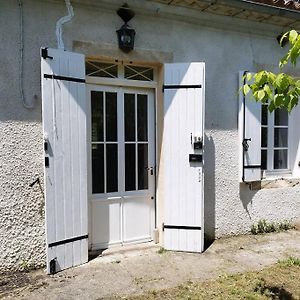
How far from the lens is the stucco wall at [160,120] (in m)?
4.05

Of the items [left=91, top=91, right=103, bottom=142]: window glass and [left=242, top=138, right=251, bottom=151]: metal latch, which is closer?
[left=91, top=91, right=103, bottom=142]: window glass

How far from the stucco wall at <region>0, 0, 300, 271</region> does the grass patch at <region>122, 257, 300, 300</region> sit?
141 cm

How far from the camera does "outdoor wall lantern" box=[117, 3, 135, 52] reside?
4531 millimetres

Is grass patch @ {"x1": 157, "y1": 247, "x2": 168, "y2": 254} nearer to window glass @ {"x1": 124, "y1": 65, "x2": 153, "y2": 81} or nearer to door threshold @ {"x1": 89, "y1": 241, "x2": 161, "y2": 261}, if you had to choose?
door threshold @ {"x1": 89, "y1": 241, "x2": 161, "y2": 261}

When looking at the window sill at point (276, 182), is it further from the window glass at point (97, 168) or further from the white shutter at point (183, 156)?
the window glass at point (97, 168)

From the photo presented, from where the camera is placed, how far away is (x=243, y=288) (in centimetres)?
371

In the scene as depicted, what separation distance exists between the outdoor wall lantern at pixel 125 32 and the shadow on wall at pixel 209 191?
1913mm

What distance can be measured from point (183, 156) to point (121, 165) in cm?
95

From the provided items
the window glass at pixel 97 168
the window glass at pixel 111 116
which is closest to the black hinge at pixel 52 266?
the window glass at pixel 97 168

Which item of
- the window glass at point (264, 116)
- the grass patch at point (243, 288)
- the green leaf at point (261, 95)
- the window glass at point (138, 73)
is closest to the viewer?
the green leaf at point (261, 95)

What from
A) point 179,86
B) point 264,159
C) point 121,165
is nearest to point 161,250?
point 121,165

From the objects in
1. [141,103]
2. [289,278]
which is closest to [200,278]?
[289,278]

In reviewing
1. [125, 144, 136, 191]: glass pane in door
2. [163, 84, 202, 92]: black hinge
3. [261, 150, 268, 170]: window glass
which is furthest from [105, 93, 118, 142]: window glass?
[261, 150, 268, 170]: window glass

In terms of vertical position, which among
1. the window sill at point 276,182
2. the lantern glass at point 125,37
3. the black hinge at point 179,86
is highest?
the lantern glass at point 125,37
